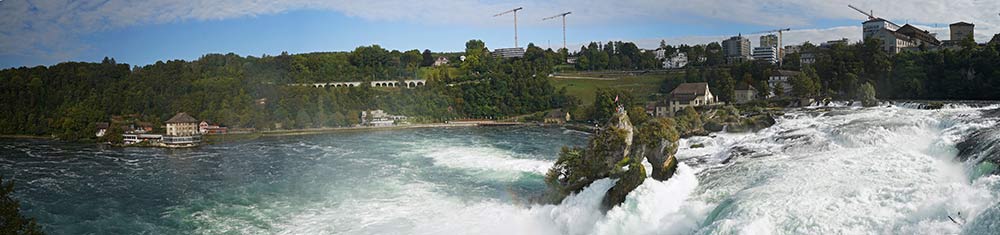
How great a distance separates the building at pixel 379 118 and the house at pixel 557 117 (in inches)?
473

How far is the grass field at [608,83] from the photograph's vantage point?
171 feet

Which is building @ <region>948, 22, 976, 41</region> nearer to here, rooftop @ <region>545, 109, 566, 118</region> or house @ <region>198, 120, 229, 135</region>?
rooftop @ <region>545, 109, 566, 118</region>

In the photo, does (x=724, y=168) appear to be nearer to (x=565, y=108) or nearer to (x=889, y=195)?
(x=889, y=195)

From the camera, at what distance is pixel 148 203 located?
782 inches

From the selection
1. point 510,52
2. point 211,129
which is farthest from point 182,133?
Answer: point 510,52

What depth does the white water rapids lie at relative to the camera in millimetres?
9438

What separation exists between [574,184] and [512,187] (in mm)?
4232

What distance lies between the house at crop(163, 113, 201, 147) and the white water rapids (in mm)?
23965

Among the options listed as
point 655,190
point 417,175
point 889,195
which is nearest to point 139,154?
point 417,175

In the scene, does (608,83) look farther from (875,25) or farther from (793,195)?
(793,195)

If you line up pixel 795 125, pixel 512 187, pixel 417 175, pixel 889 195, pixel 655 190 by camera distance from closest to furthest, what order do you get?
pixel 889 195
pixel 655 190
pixel 512 187
pixel 795 125
pixel 417 175

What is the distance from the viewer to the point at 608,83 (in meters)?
58.8

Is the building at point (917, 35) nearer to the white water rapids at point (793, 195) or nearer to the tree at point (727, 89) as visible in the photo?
the tree at point (727, 89)

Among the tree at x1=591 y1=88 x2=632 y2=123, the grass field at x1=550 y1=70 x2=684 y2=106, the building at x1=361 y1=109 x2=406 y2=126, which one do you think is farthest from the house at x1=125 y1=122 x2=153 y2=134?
the grass field at x1=550 y1=70 x2=684 y2=106
